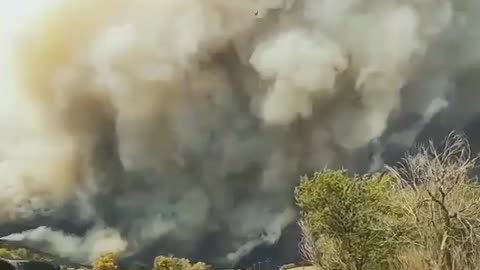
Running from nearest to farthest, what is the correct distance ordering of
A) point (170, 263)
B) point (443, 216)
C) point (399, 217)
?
1. point (443, 216)
2. point (399, 217)
3. point (170, 263)

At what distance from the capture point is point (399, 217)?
39.0 feet

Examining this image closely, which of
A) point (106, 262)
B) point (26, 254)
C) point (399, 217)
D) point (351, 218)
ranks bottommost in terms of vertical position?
point (399, 217)

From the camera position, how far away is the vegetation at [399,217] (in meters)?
10.9

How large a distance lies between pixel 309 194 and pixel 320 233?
2.80ft

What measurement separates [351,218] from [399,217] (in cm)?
95

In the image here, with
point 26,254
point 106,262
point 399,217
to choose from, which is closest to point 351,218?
point 399,217

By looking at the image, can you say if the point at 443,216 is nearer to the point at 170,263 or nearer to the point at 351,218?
the point at 351,218

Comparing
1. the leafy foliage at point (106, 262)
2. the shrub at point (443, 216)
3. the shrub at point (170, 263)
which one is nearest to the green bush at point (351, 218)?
the shrub at point (443, 216)

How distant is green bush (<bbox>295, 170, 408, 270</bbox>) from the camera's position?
477 inches

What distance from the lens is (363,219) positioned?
12297 mm

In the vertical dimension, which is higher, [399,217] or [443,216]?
[399,217]

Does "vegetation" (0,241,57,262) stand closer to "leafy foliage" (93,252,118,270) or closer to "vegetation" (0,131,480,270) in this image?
"leafy foliage" (93,252,118,270)

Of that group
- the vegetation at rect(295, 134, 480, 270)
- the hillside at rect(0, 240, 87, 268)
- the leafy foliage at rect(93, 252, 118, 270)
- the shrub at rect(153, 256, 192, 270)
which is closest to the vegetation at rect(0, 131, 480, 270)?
the vegetation at rect(295, 134, 480, 270)

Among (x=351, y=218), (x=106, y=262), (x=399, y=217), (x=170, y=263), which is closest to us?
(x=399, y=217)
